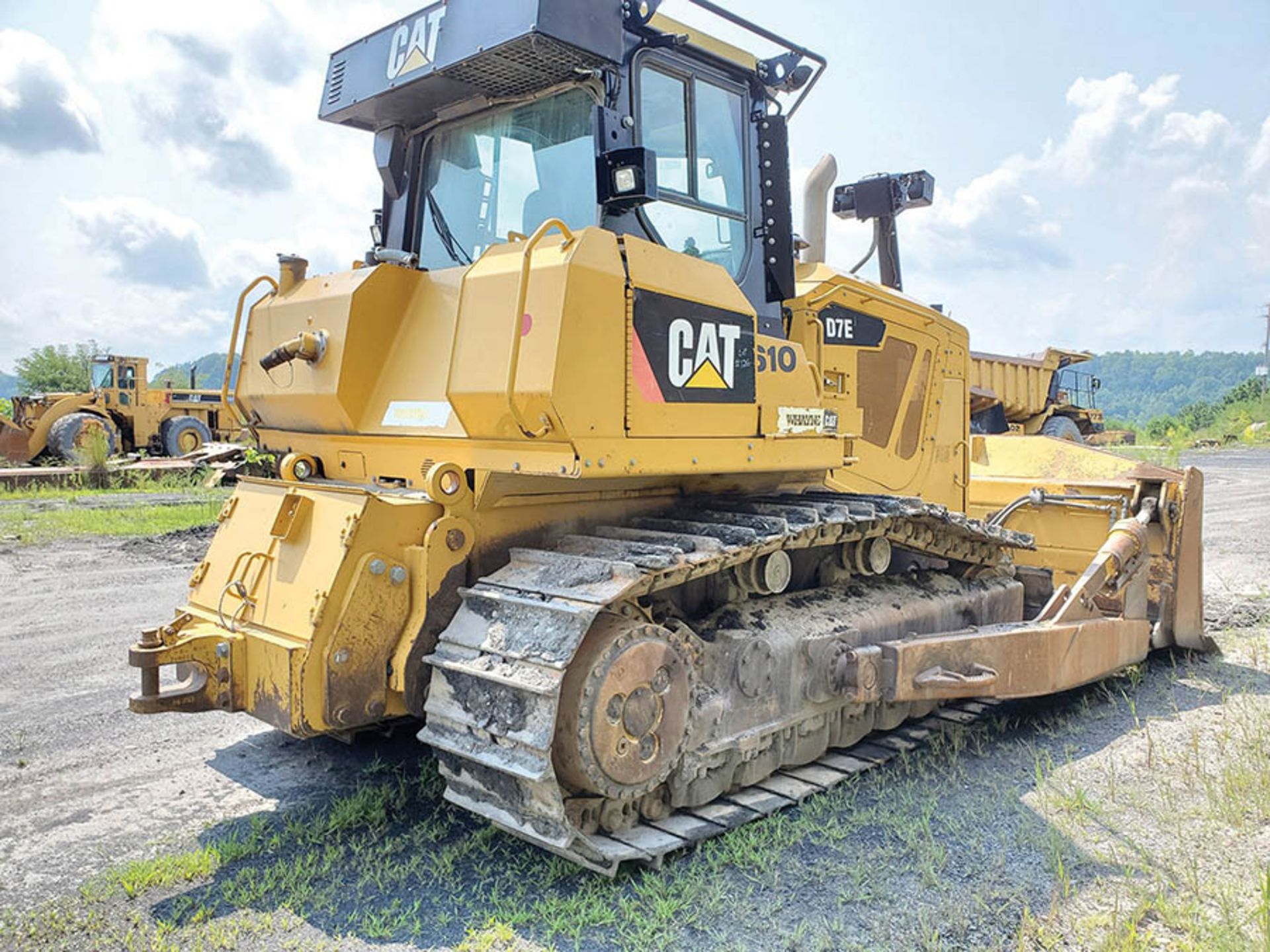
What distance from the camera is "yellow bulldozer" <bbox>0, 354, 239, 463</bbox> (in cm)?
2200

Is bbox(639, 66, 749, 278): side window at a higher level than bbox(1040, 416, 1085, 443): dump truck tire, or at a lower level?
higher

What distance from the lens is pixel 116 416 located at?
23.5m

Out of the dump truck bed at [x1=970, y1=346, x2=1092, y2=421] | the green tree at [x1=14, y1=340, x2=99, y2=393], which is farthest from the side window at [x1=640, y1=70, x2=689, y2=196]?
the green tree at [x1=14, y1=340, x2=99, y2=393]

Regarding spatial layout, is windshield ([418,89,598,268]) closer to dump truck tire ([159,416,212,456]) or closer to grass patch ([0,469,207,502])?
grass patch ([0,469,207,502])

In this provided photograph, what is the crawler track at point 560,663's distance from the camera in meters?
3.18

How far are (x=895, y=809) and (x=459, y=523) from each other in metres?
2.11

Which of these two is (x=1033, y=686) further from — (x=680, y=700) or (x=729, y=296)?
(x=729, y=296)

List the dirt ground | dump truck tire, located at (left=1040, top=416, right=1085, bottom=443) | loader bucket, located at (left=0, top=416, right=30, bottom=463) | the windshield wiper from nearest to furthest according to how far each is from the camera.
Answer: the dirt ground, the windshield wiper, dump truck tire, located at (left=1040, top=416, right=1085, bottom=443), loader bucket, located at (left=0, top=416, right=30, bottom=463)

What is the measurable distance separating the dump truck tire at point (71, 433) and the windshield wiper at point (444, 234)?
62.5 ft

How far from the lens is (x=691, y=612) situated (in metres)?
4.25

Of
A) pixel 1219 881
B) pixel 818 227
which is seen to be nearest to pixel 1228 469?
pixel 818 227

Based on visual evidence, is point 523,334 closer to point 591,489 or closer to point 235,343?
point 591,489

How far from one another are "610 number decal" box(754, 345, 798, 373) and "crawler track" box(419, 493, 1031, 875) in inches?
23.9

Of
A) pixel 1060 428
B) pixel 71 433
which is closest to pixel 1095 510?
pixel 1060 428
